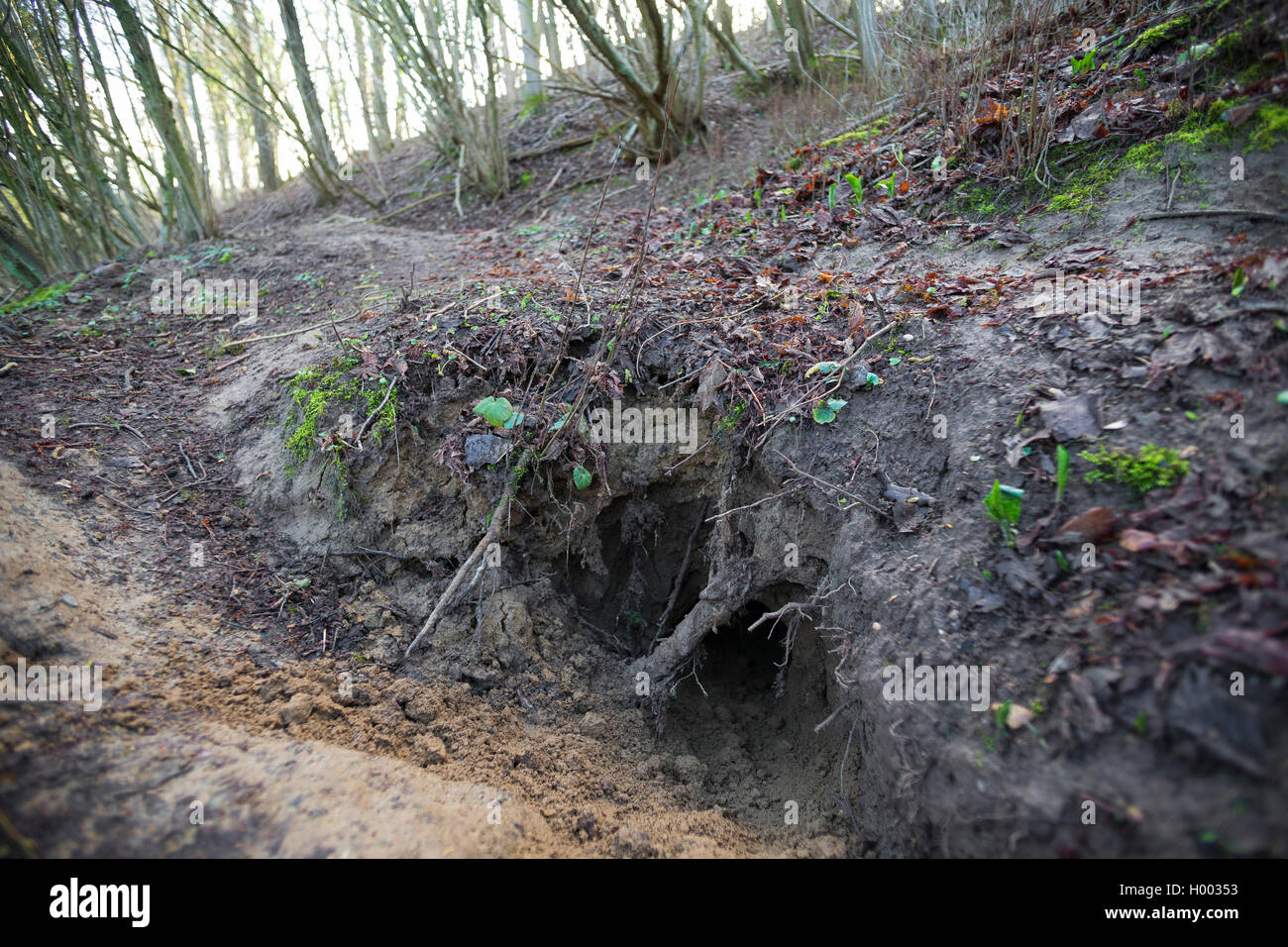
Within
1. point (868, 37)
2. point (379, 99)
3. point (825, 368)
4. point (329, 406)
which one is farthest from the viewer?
point (379, 99)

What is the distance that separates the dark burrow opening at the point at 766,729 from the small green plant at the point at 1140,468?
149 centimetres

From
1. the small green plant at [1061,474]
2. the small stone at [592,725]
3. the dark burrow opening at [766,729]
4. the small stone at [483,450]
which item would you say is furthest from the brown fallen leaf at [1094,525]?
the small stone at [483,450]

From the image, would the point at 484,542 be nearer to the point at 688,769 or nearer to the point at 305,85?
the point at 688,769

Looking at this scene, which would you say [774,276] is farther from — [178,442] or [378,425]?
[178,442]

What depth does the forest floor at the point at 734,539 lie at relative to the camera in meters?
2.05

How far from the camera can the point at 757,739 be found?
3662 mm

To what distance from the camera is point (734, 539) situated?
3.63 metres

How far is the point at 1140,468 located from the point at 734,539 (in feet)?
6.19

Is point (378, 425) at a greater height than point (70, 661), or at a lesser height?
greater

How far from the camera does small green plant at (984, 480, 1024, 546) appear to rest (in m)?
2.50

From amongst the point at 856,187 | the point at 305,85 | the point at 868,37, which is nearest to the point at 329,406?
the point at 856,187

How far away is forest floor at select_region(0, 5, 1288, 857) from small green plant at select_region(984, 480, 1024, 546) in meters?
0.02

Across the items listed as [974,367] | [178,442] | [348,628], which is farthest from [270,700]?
[974,367]

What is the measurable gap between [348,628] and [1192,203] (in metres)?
4.84
